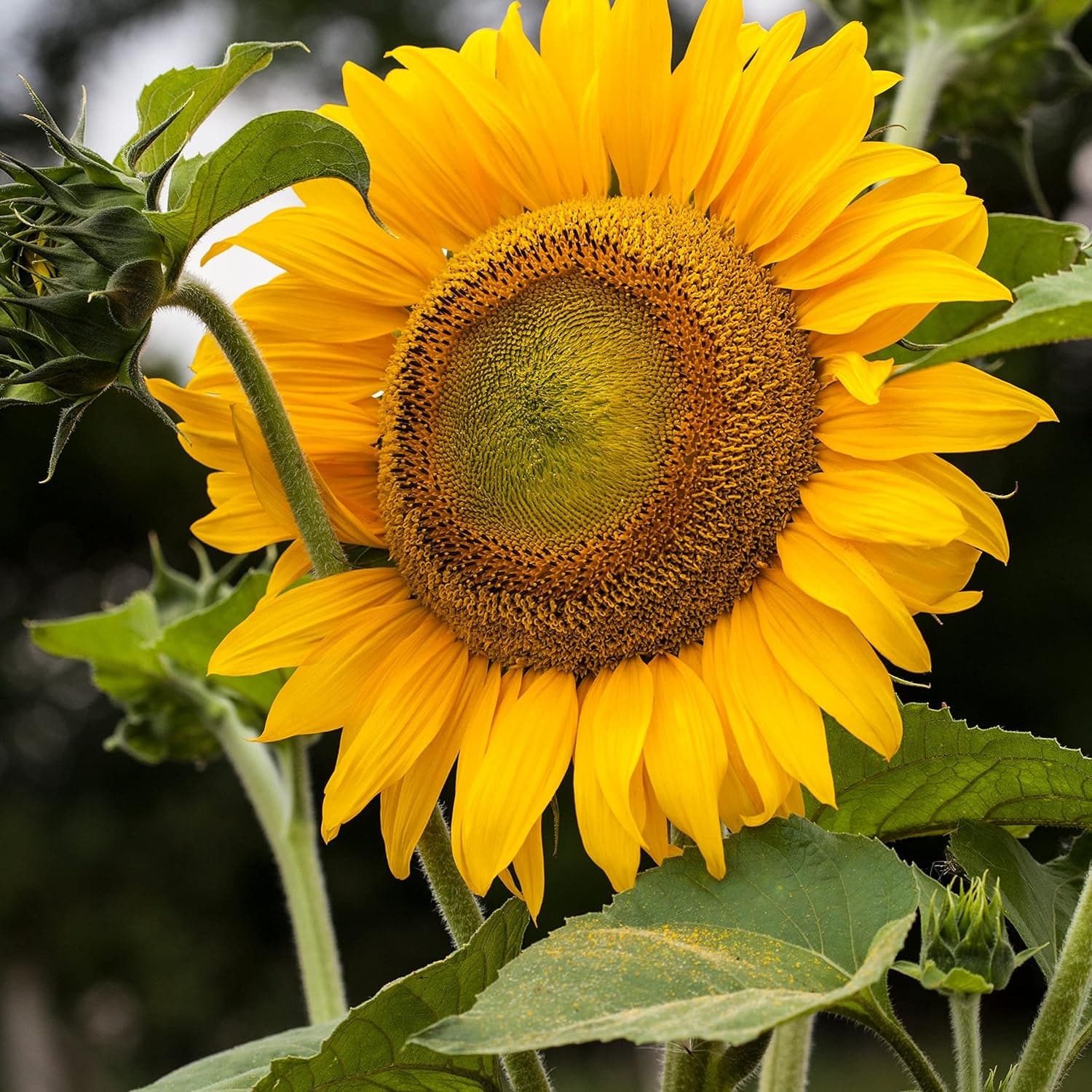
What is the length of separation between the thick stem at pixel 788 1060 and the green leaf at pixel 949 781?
119mm

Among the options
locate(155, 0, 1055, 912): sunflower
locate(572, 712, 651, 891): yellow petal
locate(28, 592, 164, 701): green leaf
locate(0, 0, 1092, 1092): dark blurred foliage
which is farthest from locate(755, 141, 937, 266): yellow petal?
locate(0, 0, 1092, 1092): dark blurred foliage

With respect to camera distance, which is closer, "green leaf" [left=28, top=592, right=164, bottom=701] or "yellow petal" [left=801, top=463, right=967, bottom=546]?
"yellow petal" [left=801, top=463, right=967, bottom=546]

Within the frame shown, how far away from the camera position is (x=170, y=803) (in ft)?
24.4

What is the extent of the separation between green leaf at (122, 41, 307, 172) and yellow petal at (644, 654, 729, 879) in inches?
15.7

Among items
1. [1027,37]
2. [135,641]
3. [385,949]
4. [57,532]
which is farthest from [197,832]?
[1027,37]

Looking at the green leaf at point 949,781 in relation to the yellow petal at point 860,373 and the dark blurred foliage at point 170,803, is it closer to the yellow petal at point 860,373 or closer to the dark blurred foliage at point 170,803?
the yellow petal at point 860,373

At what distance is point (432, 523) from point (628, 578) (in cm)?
Result: 13

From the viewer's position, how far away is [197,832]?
7.34 meters

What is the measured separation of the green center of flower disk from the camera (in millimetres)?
865

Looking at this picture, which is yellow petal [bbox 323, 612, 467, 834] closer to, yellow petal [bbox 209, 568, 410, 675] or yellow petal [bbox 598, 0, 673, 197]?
yellow petal [bbox 209, 568, 410, 675]

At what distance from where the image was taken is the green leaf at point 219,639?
1.31 meters

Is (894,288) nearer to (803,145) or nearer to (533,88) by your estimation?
(803,145)

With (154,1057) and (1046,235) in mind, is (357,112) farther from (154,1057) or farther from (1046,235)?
(154,1057)

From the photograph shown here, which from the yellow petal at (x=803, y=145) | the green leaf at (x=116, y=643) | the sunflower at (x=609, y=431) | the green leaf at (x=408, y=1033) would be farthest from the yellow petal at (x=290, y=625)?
the green leaf at (x=116, y=643)
